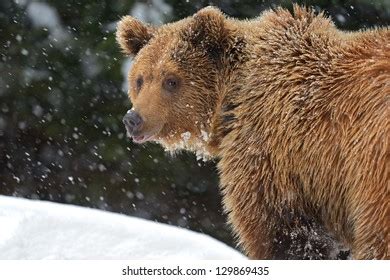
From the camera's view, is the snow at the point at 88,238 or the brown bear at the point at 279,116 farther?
Answer: the snow at the point at 88,238

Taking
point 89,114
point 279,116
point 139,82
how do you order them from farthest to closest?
point 89,114, point 139,82, point 279,116

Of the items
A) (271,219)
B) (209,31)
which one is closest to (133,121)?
(209,31)

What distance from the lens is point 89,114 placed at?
982cm

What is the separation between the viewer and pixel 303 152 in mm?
4906

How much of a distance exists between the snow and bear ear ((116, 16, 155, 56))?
1348mm

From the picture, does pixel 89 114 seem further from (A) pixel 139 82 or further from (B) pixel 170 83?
(B) pixel 170 83

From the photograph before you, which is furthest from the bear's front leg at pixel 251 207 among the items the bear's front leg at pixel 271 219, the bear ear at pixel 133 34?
the bear ear at pixel 133 34

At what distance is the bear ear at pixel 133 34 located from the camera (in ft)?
19.7

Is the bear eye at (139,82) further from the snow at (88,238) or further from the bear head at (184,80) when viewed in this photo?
the snow at (88,238)

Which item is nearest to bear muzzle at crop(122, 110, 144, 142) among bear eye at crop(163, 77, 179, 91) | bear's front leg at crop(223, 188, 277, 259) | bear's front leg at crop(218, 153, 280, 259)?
bear eye at crop(163, 77, 179, 91)

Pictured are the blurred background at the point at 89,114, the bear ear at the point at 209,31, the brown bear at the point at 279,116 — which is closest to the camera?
the brown bear at the point at 279,116

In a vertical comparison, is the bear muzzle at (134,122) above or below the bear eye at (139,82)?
below

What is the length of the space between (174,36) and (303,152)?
1437 millimetres

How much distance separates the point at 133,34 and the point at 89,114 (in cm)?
390
